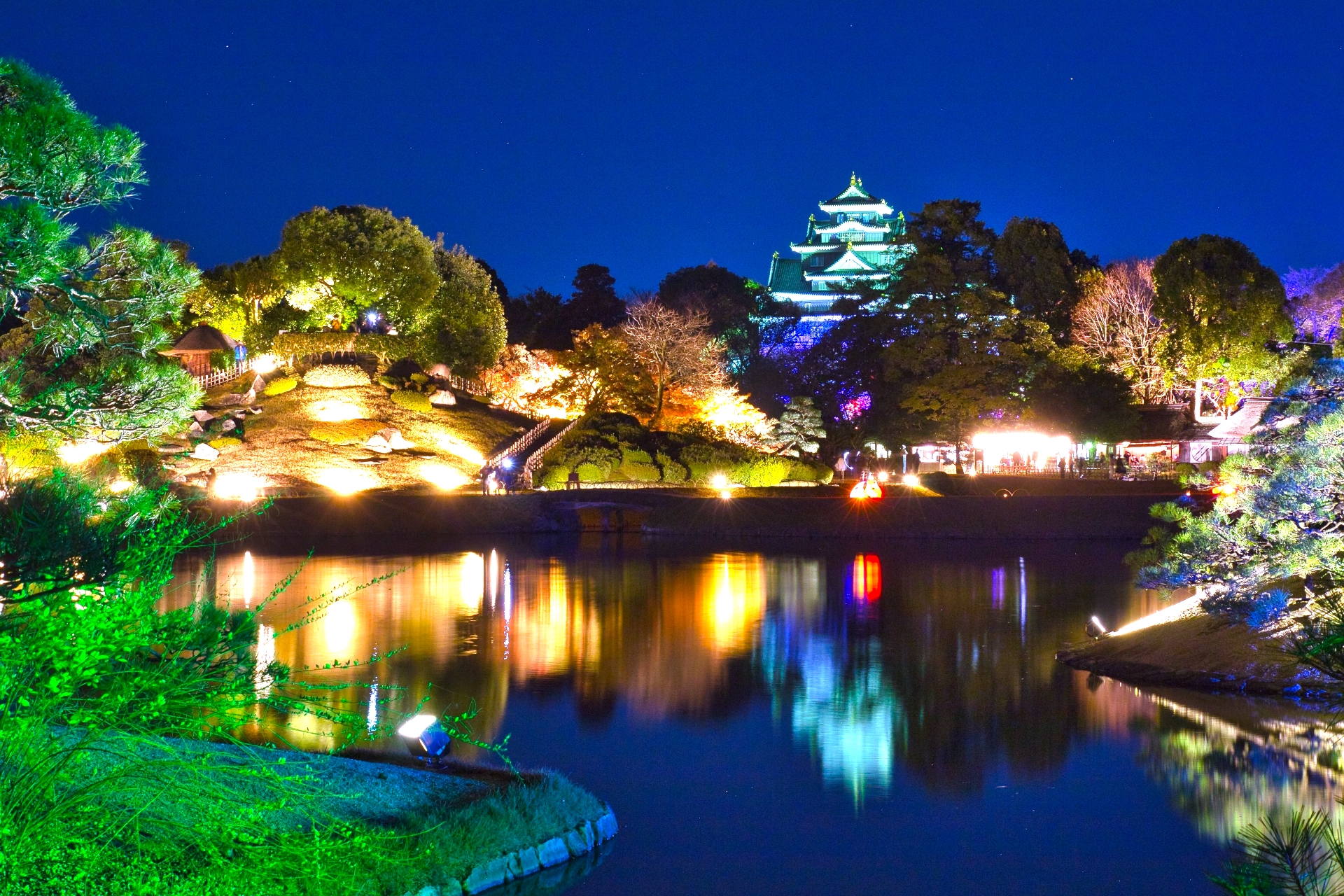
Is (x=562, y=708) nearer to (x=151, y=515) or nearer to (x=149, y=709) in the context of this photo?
(x=151, y=515)

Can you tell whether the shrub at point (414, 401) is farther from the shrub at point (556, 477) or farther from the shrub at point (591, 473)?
the shrub at point (591, 473)

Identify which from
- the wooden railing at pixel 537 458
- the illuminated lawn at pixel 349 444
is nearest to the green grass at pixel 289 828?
the illuminated lawn at pixel 349 444

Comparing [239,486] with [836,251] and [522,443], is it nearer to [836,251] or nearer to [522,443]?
[522,443]

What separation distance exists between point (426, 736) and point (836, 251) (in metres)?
63.1

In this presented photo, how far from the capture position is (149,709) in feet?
16.2

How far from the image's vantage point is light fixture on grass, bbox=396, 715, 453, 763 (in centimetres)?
843

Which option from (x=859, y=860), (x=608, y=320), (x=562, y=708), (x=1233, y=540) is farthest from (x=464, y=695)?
(x=608, y=320)

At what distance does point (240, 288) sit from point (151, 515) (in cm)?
4590

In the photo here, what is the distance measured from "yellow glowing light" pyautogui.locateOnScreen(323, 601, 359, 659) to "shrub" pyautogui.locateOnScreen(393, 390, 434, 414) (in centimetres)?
2450

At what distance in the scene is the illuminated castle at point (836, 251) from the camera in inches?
2606

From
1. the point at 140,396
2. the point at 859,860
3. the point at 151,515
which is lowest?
the point at 859,860

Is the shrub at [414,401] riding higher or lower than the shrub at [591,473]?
higher

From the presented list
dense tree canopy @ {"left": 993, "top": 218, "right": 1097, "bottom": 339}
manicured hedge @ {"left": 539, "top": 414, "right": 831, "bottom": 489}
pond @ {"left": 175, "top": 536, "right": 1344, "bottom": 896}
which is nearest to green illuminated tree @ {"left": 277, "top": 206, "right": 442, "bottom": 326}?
manicured hedge @ {"left": 539, "top": 414, "right": 831, "bottom": 489}

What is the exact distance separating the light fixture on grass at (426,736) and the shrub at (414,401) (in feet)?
114
